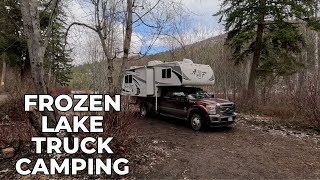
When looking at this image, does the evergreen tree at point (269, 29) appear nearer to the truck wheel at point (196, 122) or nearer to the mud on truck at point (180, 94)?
the mud on truck at point (180, 94)

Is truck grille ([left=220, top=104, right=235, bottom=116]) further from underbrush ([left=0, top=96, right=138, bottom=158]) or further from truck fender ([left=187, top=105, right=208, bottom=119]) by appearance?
underbrush ([left=0, top=96, right=138, bottom=158])

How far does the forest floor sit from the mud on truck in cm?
70

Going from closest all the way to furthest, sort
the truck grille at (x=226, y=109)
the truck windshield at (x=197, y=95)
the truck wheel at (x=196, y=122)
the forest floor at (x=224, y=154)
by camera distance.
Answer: the forest floor at (x=224, y=154)
the truck grille at (x=226, y=109)
the truck wheel at (x=196, y=122)
the truck windshield at (x=197, y=95)

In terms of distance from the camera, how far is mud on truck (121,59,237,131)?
428 inches

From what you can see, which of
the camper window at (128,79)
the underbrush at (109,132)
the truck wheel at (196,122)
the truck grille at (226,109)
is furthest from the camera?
the camper window at (128,79)

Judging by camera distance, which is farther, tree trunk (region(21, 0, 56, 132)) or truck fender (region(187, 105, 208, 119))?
truck fender (region(187, 105, 208, 119))

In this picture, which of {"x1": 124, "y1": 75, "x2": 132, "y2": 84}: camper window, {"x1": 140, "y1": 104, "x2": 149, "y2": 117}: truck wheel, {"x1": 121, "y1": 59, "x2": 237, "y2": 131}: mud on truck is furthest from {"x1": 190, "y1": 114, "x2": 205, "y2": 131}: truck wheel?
{"x1": 124, "y1": 75, "x2": 132, "y2": 84}: camper window

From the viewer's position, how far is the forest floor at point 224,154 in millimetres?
6207

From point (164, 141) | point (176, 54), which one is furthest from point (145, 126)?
point (176, 54)

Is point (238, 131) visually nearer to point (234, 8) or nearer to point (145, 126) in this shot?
point (145, 126)

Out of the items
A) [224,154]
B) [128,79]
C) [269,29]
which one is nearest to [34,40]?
[224,154]

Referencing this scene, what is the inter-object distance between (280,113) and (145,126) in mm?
7384

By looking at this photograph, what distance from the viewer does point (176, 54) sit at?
97.9 feet

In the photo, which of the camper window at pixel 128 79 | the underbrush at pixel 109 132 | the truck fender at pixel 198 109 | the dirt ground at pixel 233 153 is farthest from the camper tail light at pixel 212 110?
the camper window at pixel 128 79
